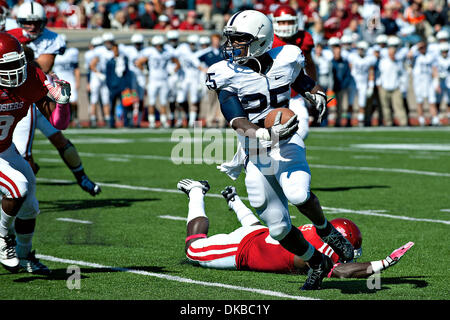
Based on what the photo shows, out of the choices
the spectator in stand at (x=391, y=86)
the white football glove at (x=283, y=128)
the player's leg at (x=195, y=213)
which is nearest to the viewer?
the white football glove at (x=283, y=128)

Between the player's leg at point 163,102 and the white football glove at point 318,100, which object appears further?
the player's leg at point 163,102

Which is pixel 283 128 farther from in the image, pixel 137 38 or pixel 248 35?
pixel 137 38

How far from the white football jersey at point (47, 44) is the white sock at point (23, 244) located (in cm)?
331

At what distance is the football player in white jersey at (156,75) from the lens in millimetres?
18953

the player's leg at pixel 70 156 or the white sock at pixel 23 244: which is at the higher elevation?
the white sock at pixel 23 244

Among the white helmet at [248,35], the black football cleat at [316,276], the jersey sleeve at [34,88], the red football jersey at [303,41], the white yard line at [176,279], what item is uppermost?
the white helmet at [248,35]

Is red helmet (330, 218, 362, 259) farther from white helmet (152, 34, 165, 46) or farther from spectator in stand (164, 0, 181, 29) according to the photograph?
spectator in stand (164, 0, 181, 29)

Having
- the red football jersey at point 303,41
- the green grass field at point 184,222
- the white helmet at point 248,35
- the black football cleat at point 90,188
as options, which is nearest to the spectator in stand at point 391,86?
the green grass field at point 184,222

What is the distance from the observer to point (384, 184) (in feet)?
31.4

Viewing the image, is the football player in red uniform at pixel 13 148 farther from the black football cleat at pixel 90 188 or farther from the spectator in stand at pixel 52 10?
the spectator in stand at pixel 52 10

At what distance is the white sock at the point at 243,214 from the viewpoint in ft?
18.9

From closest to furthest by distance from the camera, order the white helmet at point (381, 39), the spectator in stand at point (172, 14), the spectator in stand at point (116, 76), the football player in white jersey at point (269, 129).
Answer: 1. the football player in white jersey at point (269, 129)
2. the spectator in stand at point (116, 76)
3. the white helmet at point (381, 39)
4. the spectator in stand at point (172, 14)

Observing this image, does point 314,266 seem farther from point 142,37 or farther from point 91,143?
point 142,37
